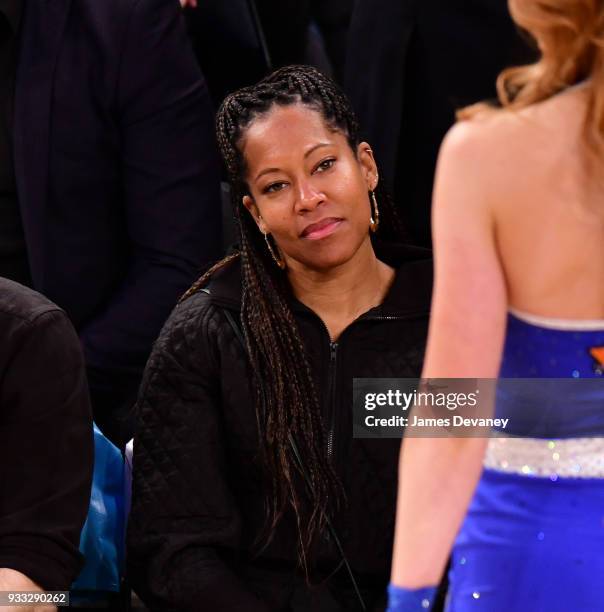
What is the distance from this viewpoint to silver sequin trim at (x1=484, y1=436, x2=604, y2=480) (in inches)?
50.9

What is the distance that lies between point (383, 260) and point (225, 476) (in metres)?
0.49

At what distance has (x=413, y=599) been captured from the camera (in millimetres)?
1272

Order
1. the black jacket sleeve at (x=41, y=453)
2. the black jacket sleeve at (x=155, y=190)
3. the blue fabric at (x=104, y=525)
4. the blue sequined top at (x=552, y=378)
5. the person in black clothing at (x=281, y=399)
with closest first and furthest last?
1. the blue sequined top at (x=552, y=378)
2. the black jacket sleeve at (x=41, y=453)
3. the person in black clothing at (x=281, y=399)
4. the blue fabric at (x=104, y=525)
5. the black jacket sleeve at (x=155, y=190)

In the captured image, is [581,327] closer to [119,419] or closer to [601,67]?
[601,67]

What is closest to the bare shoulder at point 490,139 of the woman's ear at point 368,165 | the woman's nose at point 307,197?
the woman's nose at point 307,197

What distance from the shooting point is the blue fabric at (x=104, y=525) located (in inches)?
93.8

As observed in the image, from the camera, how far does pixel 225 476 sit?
7.65 ft

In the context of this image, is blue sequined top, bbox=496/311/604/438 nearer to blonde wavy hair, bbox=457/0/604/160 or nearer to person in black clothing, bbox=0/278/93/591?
blonde wavy hair, bbox=457/0/604/160

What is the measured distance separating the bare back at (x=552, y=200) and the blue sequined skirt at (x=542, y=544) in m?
0.20

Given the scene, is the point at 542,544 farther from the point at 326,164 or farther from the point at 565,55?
the point at 326,164

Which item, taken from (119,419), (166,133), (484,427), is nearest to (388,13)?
(166,133)

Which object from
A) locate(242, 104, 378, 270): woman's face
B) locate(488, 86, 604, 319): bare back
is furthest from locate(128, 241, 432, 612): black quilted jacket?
locate(488, 86, 604, 319): bare back

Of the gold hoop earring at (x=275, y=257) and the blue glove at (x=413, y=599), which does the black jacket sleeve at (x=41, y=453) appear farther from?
the blue glove at (x=413, y=599)

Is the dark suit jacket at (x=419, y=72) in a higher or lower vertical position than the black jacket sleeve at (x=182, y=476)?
higher
